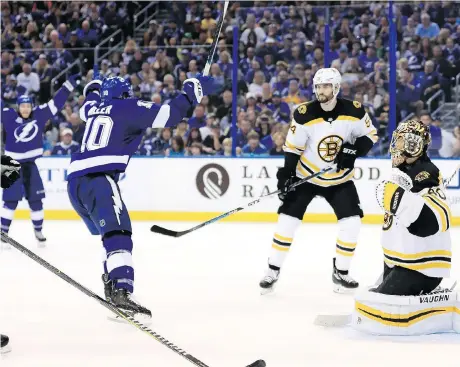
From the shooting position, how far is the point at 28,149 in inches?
255

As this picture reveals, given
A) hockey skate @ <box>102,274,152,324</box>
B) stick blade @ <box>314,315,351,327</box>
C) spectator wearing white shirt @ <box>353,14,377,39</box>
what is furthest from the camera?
spectator wearing white shirt @ <box>353,14,377,39</box>

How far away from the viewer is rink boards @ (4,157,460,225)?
803 centimetres

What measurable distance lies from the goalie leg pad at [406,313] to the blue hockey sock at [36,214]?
12.1 ft

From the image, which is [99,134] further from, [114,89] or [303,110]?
[303,110]

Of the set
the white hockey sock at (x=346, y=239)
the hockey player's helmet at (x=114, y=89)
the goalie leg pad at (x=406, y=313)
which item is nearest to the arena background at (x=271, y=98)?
the white hockey sock at (x=346, y=239)

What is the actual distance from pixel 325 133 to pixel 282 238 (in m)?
0.61

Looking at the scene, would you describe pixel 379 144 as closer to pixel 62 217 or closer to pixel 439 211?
pixel 62 217

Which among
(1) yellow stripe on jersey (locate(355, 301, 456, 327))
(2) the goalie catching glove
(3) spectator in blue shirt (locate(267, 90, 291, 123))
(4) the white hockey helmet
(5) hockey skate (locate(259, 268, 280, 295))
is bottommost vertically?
(5) hockey skate (locate(259, 268, 280, 295))

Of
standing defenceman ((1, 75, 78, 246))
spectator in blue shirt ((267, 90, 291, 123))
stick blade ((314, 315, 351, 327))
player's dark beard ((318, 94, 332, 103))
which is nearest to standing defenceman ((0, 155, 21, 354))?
stick blade ((314, 315, 351, 327))

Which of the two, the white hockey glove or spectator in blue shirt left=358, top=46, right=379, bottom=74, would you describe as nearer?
the white hockey glove

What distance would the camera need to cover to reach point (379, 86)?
26.8 feet

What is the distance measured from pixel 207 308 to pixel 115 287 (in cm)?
57

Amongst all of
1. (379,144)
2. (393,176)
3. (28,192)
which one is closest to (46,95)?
(28,192)

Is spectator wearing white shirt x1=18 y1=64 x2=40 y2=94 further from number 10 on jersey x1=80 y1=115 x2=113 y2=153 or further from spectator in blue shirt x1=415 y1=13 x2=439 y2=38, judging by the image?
number 10 on jersey x1=80 y1=115 x2=113 y2=153
